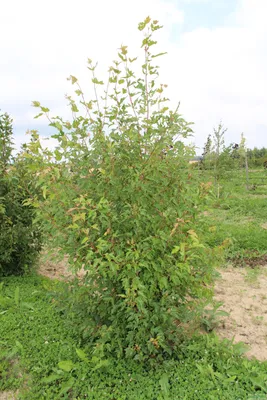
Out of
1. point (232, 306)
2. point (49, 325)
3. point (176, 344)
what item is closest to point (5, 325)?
point (49, 325)

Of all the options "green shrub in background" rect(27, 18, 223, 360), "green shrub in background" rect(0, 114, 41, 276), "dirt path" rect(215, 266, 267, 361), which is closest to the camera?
"green shrub in background" rect(27, 18, 223, 360)

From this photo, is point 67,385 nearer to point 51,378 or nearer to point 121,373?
point 51,378

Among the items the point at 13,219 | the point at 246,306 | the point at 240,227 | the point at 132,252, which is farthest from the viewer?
the point at 240,227

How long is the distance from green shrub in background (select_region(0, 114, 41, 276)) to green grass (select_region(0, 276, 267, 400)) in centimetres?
162

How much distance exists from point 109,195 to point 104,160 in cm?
27

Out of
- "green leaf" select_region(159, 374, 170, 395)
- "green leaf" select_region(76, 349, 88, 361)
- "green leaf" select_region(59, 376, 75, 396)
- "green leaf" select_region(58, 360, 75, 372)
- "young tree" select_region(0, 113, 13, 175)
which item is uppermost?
"young tree" select_region(0, 113, 13, 175)

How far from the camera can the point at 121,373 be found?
107 inches

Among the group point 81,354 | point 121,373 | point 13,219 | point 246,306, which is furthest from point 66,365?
point 13,219

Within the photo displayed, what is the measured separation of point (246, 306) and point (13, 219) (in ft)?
11.0

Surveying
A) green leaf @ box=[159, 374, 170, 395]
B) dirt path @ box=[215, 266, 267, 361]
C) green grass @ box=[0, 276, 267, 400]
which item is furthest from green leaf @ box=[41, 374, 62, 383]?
dirt path @ box=[215, 266, 267, 361]

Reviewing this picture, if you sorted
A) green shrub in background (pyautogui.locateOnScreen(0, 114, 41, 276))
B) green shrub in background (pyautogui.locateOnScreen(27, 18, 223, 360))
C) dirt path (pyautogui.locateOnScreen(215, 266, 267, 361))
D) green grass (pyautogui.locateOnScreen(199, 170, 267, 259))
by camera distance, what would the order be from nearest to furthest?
green shrub in background (pyautogui.locateOnScreen(27, 18, 223, 360))
dirt path (pyautogui.locateOnScreen(215, 266, 267, 361))
green shrub in background (pyautogui.locateOnScreen(0, 114, 41, 276))
green grass (pyautogui.locateOnScreen(199, 170, 267, 259))

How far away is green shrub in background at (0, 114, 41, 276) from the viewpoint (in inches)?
183

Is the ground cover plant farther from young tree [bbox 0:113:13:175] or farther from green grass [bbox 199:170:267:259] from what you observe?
young tree [bbox 0:113:13:175]

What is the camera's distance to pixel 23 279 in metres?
4.84
